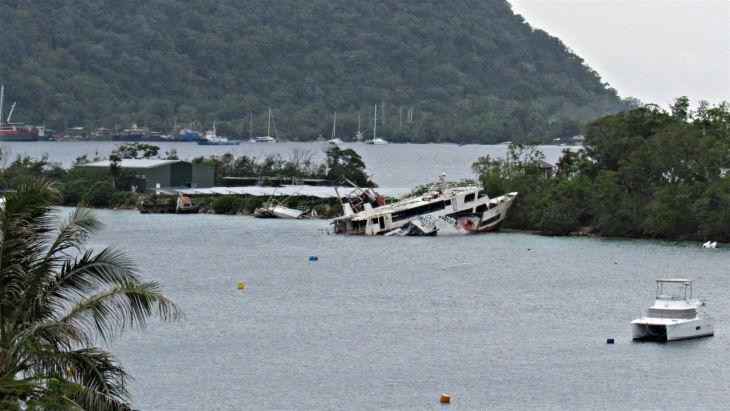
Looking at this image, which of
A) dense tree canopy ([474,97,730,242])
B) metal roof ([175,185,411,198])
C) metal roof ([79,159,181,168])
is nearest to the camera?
dense tree canopy ([474,97,730,242])

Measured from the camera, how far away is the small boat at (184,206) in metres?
112

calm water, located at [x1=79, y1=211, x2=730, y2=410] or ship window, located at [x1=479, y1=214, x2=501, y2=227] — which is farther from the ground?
ship window, located at [x1=479, y1=214, x2=501, y2=227]

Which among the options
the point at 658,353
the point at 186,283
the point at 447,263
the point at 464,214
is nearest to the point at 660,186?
the point at 464,214

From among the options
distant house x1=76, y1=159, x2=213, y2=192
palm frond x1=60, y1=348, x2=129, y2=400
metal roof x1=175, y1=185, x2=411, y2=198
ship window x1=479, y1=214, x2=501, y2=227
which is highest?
distant house x1=76, y1=159, x2=213, y2=192

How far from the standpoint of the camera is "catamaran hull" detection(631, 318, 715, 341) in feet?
164

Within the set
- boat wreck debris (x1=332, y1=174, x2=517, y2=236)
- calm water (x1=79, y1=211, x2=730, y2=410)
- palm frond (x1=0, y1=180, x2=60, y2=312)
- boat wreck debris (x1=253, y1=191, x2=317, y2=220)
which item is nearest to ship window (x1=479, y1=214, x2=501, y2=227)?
boat wreck debris (x1=332, y1=174, x2=517, y2=236)

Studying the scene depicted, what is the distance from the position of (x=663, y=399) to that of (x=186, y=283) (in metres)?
32.9

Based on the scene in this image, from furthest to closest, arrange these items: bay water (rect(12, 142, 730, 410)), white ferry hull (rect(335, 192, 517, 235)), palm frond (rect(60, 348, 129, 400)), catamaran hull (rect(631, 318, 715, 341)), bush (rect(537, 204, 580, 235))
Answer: white ferry hull (rect(335, 192, 517, 235)), bush (rect(537, 204, 580, 235)), catamaran hull (rect(631, 318, 715, 341)), bay water (rect(12, 142, 730, 410)), palm frond (rect(60, 348, 129, 400))

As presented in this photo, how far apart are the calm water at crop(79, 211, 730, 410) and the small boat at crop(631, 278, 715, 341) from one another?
0.49 meters

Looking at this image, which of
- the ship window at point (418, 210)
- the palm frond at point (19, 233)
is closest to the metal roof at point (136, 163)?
the ship window at point (418, 210)

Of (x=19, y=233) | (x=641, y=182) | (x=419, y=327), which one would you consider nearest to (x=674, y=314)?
(x=419, y=327)

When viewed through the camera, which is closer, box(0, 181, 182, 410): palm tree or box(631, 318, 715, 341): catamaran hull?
box(0, 181, 182, 410): palm tree

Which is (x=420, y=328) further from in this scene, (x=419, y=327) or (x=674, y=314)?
(x=674, y=314)

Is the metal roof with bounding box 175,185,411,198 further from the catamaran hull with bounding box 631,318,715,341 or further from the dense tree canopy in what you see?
the catamaran hull with bounding box 631,318,715,341
